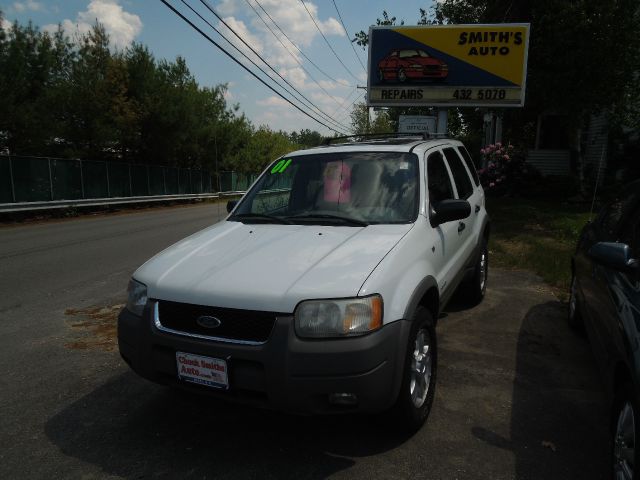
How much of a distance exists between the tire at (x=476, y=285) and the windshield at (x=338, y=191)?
2091mm

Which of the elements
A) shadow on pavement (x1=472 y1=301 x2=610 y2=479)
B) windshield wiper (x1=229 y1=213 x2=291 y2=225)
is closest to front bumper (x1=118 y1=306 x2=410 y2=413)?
shadow on pavement (x1=472 y1=301 x2=610 y2=479)

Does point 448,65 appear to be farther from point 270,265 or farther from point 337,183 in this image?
point 270,265

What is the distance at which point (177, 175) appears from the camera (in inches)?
1080

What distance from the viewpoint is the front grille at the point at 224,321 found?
8.29 feet

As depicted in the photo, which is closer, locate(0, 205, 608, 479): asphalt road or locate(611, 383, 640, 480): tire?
locate(611, 383, 640, 480): tire

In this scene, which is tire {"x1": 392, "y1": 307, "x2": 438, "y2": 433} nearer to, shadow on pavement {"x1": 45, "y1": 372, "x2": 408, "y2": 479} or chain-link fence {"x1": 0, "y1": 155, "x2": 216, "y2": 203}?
shadow on pavement {"x1": 45, "y1": 372, "x2": 408, "y2": 479}

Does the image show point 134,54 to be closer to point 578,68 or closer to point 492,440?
point 578,68

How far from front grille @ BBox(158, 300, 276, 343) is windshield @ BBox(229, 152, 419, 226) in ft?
3.82

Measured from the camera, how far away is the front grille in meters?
2.53

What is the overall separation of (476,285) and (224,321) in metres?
3.78

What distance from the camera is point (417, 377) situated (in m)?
2.99

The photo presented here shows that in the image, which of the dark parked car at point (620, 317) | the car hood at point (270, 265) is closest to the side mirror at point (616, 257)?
the dark parked car at point (620, 317)

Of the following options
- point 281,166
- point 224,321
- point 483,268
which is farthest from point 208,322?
point 483,268

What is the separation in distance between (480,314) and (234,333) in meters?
3.66
